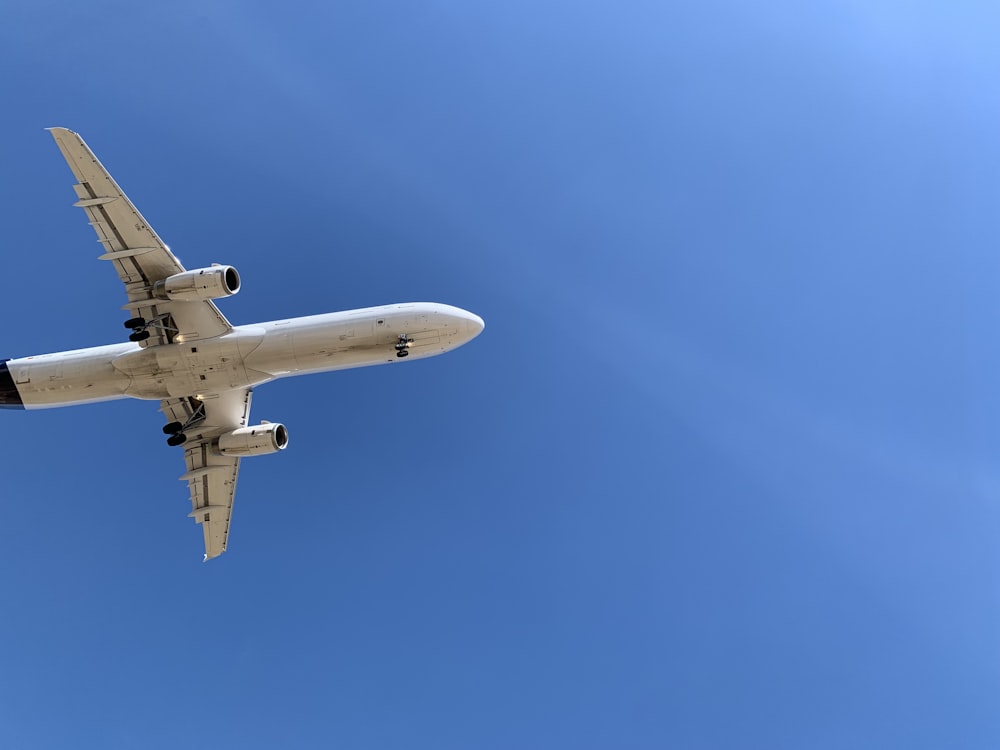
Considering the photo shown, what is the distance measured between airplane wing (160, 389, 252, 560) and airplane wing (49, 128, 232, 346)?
207 inches

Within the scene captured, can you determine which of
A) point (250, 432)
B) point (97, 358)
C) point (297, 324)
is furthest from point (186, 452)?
point (297, 324)

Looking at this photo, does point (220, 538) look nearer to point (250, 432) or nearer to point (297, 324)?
point (250, 432)

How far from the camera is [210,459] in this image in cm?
4959

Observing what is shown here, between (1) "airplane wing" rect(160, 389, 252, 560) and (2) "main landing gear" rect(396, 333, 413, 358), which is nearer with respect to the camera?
(2) "main landing gear" rect(396, 333, 413, 358)

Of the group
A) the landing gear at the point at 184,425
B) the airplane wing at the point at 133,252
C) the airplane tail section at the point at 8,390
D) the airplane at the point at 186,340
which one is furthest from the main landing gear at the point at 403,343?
the airplane tail section at the point at 8,390

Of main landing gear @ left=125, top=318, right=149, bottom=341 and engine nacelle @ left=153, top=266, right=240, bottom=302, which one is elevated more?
engine nacelle @ left=153, top=266, right=240, bottom=302

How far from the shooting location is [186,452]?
1950 inches

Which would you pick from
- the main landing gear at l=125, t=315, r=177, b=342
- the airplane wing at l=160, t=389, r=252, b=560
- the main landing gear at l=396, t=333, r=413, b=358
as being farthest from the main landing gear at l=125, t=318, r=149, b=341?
the main landing gear at l=396, t=333, r=413, b=358

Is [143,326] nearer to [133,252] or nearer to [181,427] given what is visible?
[133,252]

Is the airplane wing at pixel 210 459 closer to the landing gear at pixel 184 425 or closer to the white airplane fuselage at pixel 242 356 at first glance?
the landing gear at pixel 184 425

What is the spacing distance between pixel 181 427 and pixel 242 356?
769 cm

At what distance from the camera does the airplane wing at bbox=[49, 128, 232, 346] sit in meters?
41.2

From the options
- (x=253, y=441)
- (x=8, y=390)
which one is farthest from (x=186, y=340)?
(x=8, y=390)

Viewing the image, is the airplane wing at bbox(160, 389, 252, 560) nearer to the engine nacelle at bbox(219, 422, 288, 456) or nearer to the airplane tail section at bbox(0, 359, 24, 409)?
the engine nacelle at bbox(219, 422, 288, 456)
